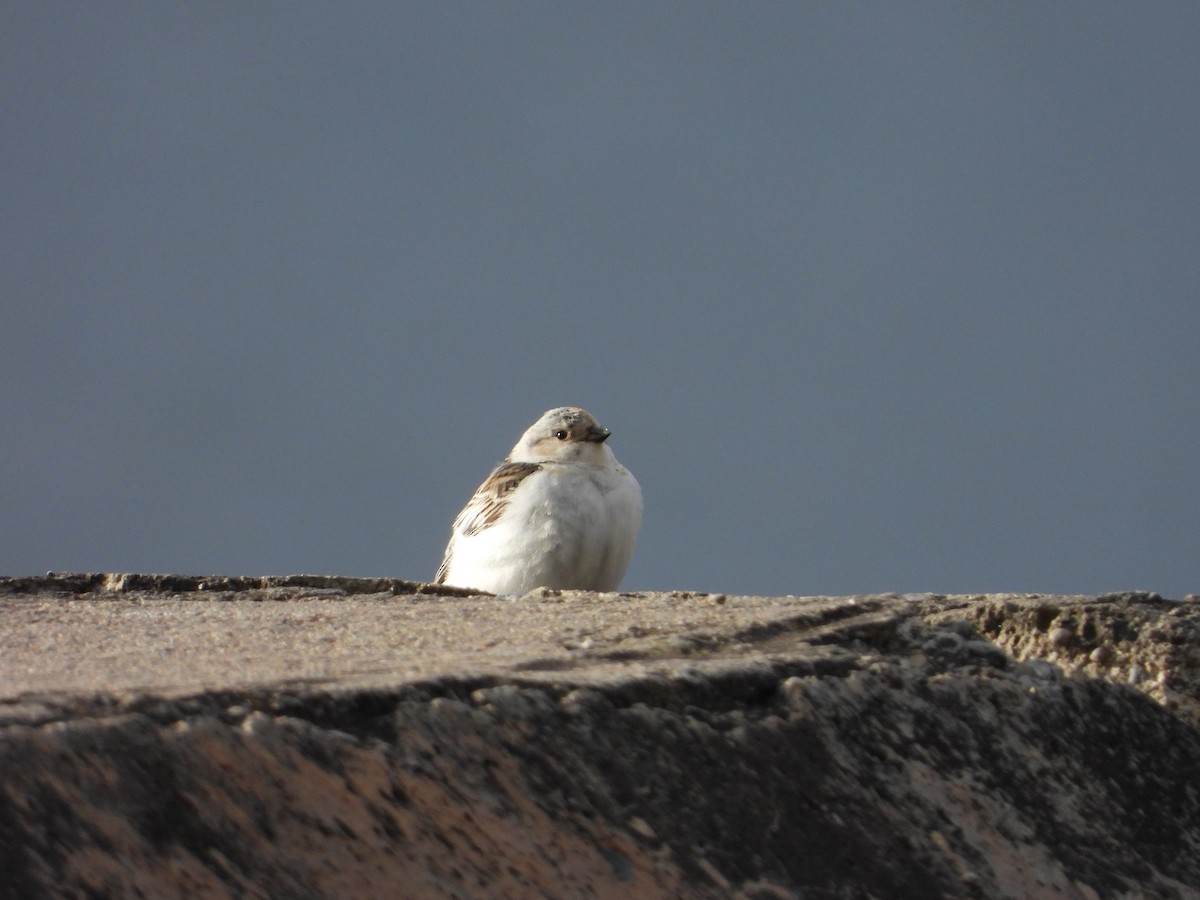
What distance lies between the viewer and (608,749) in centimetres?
246

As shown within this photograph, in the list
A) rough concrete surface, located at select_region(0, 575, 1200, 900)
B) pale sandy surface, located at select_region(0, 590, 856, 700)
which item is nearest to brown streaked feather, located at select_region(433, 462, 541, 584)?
pale sandy surface, located at select_region(0, 590, 856, 700)

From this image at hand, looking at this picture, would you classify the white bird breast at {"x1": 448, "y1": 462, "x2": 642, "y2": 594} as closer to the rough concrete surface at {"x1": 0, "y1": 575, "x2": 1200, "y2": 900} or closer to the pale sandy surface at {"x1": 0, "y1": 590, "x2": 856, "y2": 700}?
the pale sandy surface at {"x1": 0, "y1": 590, "x2": 856, "y2": 700}

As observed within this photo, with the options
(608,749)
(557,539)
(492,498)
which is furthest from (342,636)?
(492,498)

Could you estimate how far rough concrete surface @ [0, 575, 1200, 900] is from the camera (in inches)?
80.6

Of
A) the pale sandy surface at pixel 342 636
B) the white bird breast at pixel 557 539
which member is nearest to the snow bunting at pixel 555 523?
the white bird breast at pixel 557 539

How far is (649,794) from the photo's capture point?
7.97ft

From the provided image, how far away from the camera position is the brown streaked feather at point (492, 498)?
32.3 feet

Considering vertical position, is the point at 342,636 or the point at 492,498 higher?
the point at 492,498

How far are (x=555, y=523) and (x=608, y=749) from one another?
702cm

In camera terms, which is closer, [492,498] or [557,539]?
[557,539]

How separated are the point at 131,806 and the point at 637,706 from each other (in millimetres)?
842

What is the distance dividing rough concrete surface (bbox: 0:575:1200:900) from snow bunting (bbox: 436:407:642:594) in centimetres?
570

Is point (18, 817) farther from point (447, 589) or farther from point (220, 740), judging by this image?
point (447, 589)

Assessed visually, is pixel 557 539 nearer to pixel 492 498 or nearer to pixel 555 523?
pixel 555 523
